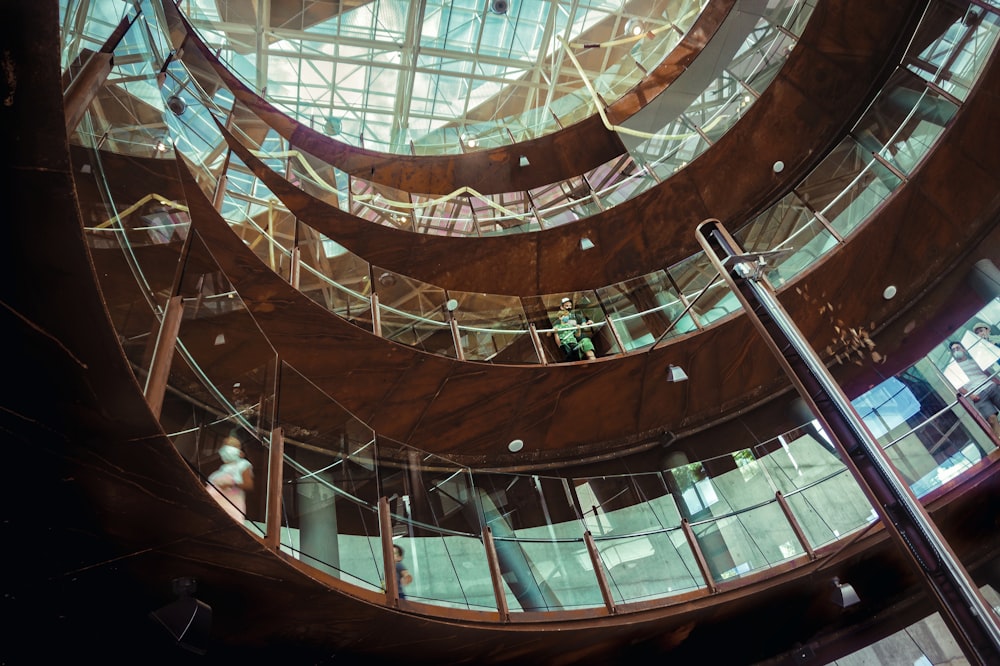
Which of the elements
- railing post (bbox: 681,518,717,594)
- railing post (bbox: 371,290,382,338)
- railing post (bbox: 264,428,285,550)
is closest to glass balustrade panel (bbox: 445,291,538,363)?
railing post (bbox: 371,290,382,338)

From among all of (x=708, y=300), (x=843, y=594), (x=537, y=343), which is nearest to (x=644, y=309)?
(x=708, y=300)

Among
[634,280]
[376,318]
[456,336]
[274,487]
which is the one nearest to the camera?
[274,487]

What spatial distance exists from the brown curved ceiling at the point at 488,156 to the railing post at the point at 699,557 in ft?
34.4

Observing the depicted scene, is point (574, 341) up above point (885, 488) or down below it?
above

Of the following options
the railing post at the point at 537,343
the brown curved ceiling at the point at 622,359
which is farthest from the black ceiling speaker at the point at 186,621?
the railing post at the point at 537,343

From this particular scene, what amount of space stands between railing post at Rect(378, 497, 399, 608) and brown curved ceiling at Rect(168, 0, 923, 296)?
7688mm

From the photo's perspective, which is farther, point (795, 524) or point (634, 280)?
point (634, 280)

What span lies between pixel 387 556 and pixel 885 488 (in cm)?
397

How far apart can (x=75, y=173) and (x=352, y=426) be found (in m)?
3.37

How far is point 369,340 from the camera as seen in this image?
9.24 meters

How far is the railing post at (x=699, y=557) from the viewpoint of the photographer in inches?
304

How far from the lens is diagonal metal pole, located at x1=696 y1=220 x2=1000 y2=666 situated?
273 centimetres

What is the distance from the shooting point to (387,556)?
5703 mm

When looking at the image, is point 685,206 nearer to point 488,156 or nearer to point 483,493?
point 488,156
